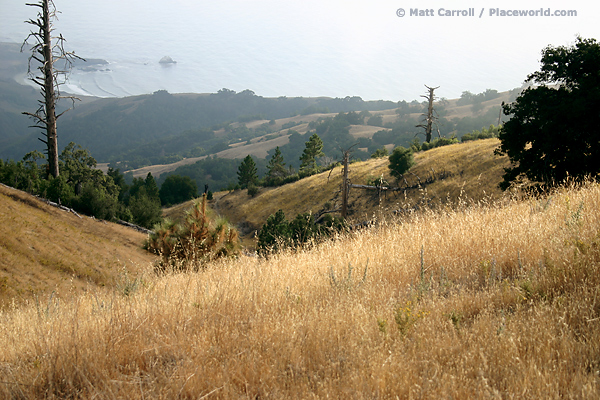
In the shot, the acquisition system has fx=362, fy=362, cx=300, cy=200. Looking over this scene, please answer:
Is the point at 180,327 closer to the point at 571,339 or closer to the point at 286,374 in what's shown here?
the point at 286,374

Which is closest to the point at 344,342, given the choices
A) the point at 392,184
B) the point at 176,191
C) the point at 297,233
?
the point at 297,233

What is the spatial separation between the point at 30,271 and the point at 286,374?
13167 millimetres

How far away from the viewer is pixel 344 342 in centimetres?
257

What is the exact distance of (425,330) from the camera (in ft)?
8.64

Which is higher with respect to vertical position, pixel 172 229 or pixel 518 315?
pixel 518 315

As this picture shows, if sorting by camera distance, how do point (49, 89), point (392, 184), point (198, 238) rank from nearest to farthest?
point (198, 238)
point (49, 89)
point (392, 184)

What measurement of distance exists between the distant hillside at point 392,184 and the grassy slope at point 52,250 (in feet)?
63.8

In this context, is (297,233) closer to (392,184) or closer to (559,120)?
(559,120)

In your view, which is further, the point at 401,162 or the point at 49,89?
the point at 401,162

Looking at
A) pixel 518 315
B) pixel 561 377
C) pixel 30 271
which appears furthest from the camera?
pixel 30 271

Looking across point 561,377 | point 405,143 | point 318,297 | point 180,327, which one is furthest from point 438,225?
point 405,143

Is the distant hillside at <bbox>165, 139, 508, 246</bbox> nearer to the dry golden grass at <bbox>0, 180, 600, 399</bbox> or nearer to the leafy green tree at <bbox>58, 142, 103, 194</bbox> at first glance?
the leafy green tree at <bbox>58, 142, 103, 194</bbox>

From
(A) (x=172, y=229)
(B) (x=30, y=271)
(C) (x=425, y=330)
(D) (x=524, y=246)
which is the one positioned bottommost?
(B) (x=30, y=271)

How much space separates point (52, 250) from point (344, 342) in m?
14.7
